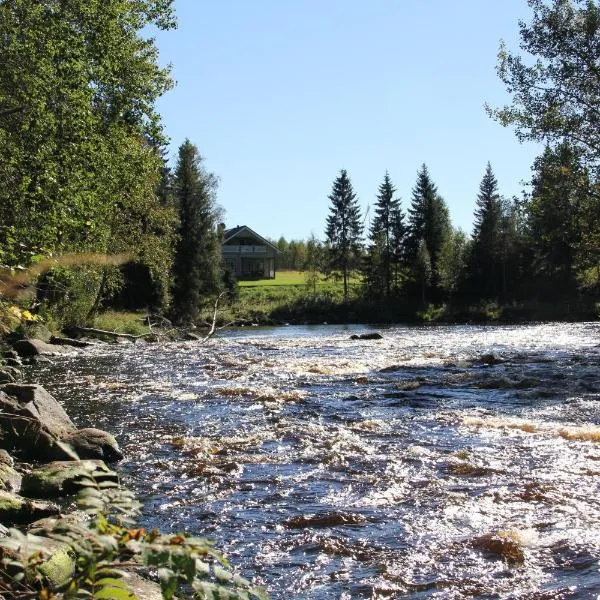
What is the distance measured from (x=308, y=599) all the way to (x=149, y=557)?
13.3ft

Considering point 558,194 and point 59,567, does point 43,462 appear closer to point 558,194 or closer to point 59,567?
point 59,567

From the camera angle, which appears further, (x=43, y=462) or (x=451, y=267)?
(x=451, y=267)

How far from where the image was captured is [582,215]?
966 inches

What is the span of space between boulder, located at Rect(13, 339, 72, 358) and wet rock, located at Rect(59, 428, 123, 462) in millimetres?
15053

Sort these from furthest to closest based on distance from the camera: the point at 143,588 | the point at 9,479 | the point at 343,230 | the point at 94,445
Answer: the point at 343,230 < the point at 94,445 < the point at 9,479 < the point at 143,588

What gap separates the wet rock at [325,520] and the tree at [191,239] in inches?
1778

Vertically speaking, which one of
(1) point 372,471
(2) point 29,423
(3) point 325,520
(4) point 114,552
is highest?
(4) point 114,552

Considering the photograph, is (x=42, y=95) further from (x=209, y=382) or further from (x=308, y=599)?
(x=308, y=599)

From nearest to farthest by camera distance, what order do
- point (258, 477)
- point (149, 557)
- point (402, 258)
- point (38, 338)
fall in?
point (149, 557), point (258, 477), point (38, 338), point (402, 258)

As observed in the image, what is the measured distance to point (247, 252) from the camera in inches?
3738

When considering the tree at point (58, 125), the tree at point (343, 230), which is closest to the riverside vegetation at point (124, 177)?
the tree at point (58, 125)

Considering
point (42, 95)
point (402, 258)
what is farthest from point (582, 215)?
point (402, 258)

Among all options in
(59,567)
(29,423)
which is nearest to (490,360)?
(29,423)

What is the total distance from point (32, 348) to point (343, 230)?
184ft
